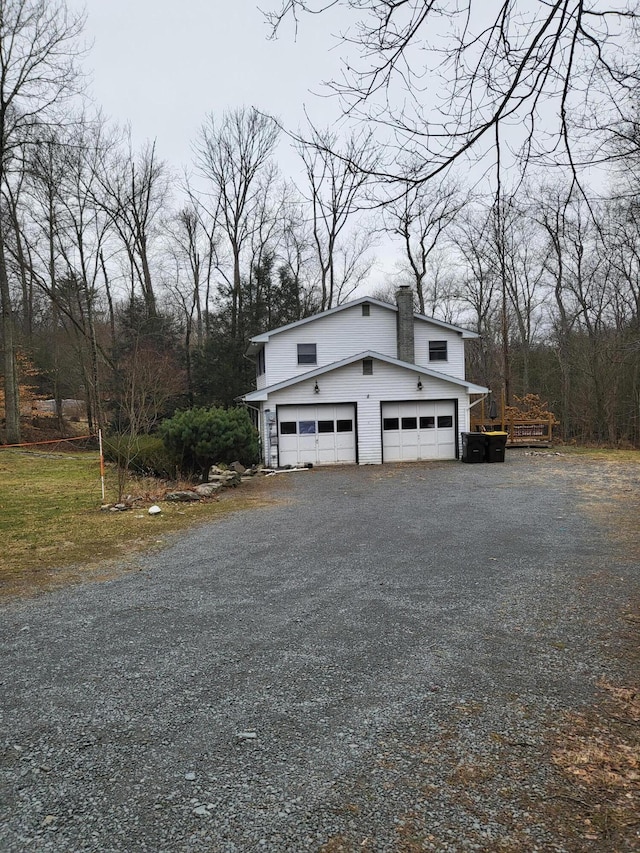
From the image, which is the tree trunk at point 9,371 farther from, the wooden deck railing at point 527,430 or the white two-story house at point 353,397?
the wooden deck railing at point 527,430

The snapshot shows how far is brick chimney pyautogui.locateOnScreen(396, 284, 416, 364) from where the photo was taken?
2227 cm

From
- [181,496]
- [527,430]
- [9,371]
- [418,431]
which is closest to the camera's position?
[181,496]

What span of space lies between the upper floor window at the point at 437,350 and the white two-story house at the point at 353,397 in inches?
47.7

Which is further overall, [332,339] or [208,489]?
[332,339]

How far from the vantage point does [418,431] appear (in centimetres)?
2081

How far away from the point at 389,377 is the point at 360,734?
17.6m

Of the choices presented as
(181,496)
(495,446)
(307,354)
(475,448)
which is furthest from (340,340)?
(181,496)

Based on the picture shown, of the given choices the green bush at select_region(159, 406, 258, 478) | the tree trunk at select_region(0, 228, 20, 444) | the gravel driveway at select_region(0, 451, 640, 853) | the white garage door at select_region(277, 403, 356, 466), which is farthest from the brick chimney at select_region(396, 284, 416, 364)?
the tree trunk at select_region(0, 228, 20, 444)

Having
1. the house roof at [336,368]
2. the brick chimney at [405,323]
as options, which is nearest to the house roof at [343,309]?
the brick chimney at [405,323]

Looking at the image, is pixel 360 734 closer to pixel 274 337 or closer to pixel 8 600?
pixel 8 600

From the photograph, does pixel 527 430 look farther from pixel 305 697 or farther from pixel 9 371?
pixel 305 697

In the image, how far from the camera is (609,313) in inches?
1078

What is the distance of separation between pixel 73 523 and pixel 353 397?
11912mm

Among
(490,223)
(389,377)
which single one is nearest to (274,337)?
(389,377)
